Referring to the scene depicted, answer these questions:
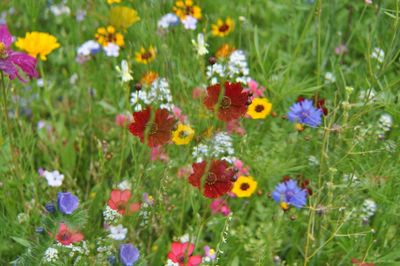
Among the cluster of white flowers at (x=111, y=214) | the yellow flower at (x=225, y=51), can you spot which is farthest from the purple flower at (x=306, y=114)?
the cluster of white flowers at (x=111, y=214)

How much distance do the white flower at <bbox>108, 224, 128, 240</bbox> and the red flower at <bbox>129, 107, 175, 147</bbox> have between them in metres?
0.29

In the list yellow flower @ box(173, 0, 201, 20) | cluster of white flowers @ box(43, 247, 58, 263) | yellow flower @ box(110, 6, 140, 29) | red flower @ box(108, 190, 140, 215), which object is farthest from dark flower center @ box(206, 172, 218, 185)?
yellow flower @ box(173, 0, 201, 20)

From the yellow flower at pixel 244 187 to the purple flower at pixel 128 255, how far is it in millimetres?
483

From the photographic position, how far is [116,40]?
2.27 meters

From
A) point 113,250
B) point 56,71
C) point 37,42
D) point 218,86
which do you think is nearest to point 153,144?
point 218,86

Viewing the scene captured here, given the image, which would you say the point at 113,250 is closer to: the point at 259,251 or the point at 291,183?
the point at 259,251

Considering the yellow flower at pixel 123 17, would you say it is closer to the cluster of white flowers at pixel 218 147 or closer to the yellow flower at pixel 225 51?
the yellow flower at pixel 225 51

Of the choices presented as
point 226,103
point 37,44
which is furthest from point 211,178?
point 37,44

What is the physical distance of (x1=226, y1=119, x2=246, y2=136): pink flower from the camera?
1787 mm

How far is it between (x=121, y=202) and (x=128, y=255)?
0.46 ft

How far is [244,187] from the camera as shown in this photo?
70.5 inches

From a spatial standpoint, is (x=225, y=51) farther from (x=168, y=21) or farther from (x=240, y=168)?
(x=168, y=21)

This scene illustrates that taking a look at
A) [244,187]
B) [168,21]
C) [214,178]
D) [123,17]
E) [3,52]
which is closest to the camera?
[214,178]

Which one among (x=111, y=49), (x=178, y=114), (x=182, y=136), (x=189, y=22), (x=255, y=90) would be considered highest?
(x=189, y=22)
